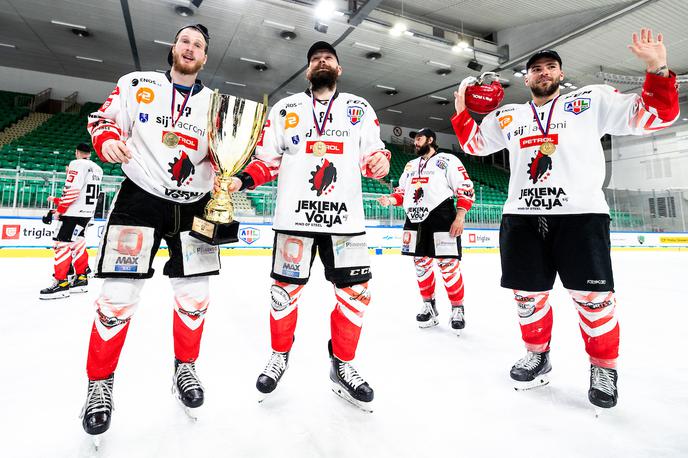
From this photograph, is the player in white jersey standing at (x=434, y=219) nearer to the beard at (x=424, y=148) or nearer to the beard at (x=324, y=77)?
the beard at (x=424, y=148)

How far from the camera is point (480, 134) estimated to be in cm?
219

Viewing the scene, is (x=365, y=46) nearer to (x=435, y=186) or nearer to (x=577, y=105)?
(x=435, y=186)

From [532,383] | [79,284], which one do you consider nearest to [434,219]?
[532,383]

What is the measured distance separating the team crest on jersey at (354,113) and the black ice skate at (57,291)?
12.9ft

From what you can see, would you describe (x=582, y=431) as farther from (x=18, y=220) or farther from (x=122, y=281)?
(x=18, y=220)

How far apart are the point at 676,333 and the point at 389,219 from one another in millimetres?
7612

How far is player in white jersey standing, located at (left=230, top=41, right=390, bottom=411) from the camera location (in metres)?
1.76

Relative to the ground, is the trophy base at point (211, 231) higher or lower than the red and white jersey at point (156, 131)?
lower

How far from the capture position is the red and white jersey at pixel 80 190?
4.17m

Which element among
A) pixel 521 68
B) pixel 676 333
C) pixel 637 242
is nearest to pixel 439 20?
pixel 521 68

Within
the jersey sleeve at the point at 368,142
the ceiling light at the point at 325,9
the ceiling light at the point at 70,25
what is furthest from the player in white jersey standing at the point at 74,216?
the ceiling light at the point at 70,25

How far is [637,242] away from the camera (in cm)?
1273

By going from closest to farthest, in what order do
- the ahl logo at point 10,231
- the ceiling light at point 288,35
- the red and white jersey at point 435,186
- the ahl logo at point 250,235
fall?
the red and white jersey at point 435,186
the ahl logo at point 10,231
the ahl logo at point 250,235
the ceiling light at point 288,35

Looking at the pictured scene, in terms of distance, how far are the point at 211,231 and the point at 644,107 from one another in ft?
6.55
